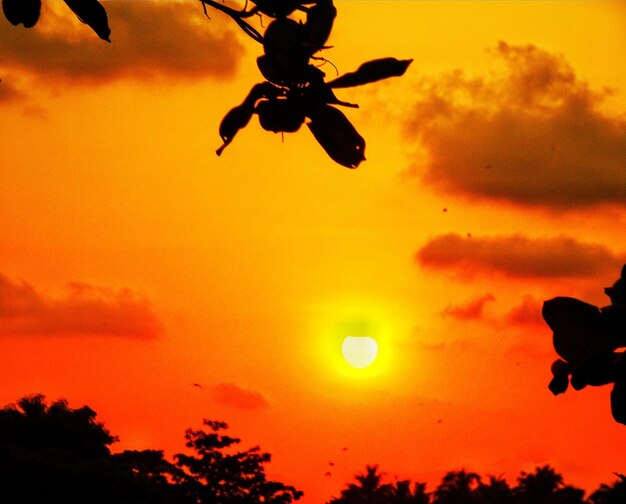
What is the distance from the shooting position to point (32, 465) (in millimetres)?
40062

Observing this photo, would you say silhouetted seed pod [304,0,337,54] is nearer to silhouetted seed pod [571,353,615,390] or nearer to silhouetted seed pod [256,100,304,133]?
silhouetted seed pod [256,100,304,133]

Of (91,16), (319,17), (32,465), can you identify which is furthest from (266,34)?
(32,465)

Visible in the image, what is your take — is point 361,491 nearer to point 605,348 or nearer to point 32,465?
point 32,465

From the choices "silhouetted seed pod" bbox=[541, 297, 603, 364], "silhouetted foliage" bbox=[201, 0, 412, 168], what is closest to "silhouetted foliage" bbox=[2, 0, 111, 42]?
"silhouetted foliage" bbox=[201, 0, 412, 168]

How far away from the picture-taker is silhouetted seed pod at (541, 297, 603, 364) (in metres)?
1.47

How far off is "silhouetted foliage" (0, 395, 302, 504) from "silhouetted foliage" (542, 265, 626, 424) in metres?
40.5

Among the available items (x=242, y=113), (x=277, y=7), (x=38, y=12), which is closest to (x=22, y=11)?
(x=38, y=12)

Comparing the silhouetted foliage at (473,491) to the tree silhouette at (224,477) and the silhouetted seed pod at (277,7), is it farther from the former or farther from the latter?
the silhouetted seed pod at (277,7)

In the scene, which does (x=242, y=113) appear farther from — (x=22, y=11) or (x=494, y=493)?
(x=494, y=493)

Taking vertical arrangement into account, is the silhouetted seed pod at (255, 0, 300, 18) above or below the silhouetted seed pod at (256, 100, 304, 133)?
above

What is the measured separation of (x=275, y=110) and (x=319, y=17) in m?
0.14

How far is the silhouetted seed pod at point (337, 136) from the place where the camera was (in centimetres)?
154

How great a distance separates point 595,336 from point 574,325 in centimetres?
3

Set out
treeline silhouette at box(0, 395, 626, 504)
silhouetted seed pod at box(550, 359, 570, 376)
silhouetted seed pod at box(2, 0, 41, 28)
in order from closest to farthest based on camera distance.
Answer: silhouetted seed pod at box(550, 359, 570, 376) → silhouetted seed pod at box(2, 0, 41, 28) → treeline silhouette at box(0, 395, 626, 504)
